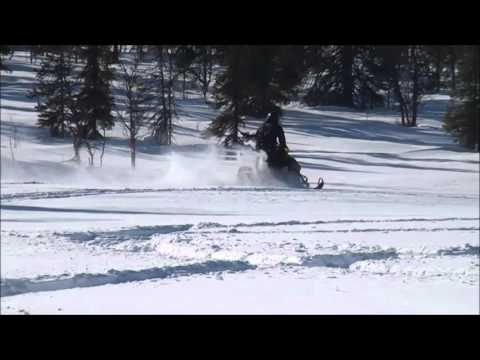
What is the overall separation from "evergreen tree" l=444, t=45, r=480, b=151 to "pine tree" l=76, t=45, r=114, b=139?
14.9 m

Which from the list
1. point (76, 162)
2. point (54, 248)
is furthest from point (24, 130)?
point (54, 248)

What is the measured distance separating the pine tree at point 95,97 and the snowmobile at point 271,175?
9697mm

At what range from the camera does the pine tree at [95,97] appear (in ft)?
94.9

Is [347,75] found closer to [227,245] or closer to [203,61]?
[203,61]

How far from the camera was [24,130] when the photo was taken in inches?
1291

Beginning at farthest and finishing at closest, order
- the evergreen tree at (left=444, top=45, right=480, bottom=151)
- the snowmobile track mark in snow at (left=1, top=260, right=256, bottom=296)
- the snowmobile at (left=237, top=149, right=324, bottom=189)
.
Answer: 1. the evergreen tree at (left=444, top=45, right=480, bottom=151)
2. the snowmobile at (left=237, top=149, right=324, bottom=189)
3. the snowmobile track mark in snow at (left=1, top=260, right=256, bottom=296)

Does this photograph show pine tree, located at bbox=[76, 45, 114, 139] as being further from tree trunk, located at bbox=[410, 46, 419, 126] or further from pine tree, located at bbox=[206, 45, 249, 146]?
tree trunk, located at bbox=[410, 46, 419, 126]

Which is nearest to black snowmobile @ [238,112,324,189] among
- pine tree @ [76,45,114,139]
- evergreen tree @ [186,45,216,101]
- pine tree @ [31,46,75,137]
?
evergreen tree @ [186,45,216,101]

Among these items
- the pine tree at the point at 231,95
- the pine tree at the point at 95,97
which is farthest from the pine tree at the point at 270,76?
the pine tree at the point at 95,97

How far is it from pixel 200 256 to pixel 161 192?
26.2 ft

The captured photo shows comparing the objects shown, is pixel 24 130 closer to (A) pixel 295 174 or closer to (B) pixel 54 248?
(A) pixel 295 174

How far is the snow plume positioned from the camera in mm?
22688

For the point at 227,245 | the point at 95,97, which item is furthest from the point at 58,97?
the point at 227,245

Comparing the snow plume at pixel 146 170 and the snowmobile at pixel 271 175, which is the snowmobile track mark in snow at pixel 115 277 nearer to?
the snow plume at pixel 146 170
